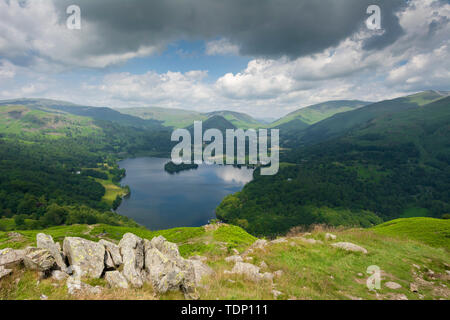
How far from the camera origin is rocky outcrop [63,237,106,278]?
11367 mm

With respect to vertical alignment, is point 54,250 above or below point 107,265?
above

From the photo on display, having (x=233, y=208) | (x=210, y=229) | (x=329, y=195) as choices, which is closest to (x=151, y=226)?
(x=233, y=208)

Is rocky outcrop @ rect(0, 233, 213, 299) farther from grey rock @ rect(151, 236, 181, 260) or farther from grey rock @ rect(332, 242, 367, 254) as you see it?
grey rock @ rect(332, 242, 367, 254)

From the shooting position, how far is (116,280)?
10.8 metres

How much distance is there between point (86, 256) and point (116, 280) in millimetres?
2643

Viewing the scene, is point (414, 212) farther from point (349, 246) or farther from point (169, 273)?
point (169, 273)

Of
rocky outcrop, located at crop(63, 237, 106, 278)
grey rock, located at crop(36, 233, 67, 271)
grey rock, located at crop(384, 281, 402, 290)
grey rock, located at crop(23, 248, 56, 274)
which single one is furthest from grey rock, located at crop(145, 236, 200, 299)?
grey rock, located at crop(384, 281, 402, 290)

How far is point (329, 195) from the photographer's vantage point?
6491 inches

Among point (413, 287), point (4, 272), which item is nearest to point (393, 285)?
point (413, 287)

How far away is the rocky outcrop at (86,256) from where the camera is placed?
1137 cm

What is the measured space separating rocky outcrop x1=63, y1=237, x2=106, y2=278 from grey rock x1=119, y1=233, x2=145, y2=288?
125 centimetres

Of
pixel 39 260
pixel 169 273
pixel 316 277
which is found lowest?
pixel 316 277

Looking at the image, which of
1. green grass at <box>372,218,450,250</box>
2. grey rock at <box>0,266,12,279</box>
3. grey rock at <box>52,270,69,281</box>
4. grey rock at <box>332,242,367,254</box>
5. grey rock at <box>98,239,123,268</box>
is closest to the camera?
grey rock at <box>0,266,12,279</box>
